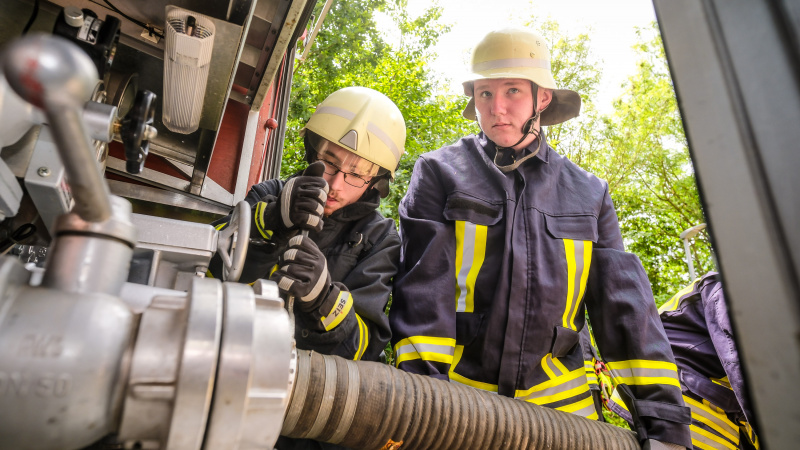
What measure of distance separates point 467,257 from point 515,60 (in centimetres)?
100

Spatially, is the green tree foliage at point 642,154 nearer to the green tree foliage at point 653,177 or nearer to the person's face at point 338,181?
the green tree foliage at point 653,177

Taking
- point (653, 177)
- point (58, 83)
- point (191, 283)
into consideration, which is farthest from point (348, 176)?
point (653, 177)

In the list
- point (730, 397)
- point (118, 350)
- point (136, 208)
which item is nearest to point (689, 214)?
point (730, 397)

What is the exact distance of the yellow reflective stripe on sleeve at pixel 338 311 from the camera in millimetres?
1561

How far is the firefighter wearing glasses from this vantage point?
1552 millimetres

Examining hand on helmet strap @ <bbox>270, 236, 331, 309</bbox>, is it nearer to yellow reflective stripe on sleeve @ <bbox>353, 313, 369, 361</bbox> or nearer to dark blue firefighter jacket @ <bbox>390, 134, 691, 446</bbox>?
yellow reflective stripe on sleeve @ <bbox>353, 313, 369, 361</bbox>

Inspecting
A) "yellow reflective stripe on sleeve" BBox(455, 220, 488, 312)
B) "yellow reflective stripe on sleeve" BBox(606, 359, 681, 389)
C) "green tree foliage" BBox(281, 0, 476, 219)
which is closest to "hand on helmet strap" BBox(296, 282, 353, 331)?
"yellow reflective stripe on sleeve" BBox(455, 220, 488, 312)

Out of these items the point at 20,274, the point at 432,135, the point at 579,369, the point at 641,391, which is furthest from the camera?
the point at 432,135

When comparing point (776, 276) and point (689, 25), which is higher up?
point (689, 25)

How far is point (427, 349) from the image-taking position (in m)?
1.68

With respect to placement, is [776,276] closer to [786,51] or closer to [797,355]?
[797,355]

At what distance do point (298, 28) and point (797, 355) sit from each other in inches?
78.9

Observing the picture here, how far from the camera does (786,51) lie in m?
0.46

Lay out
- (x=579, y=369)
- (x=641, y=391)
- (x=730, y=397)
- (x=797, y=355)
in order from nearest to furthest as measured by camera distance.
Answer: (x=797, y=355)
(x=641, y=391)
(x=579, y=369)
(x=730, y=397)
